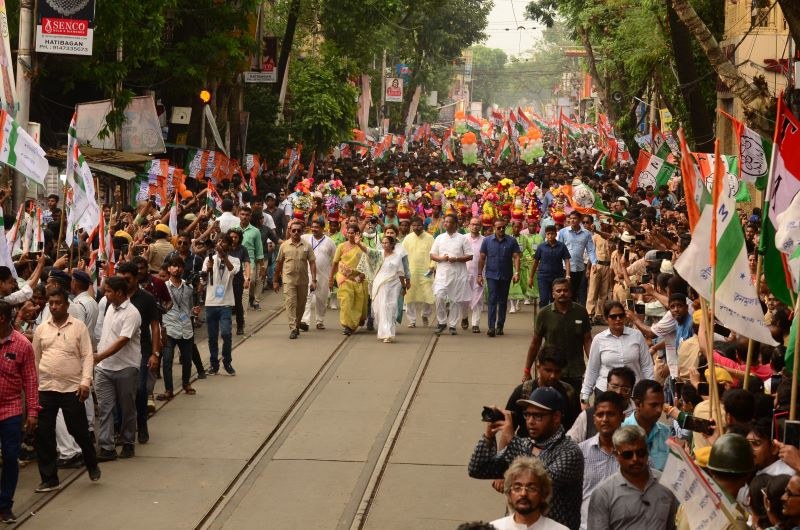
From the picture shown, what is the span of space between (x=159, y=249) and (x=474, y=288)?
4798 mm

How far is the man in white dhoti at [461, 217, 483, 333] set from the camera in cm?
1941

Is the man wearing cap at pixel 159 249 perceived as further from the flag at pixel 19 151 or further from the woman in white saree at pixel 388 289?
the flag at pixel 19 151

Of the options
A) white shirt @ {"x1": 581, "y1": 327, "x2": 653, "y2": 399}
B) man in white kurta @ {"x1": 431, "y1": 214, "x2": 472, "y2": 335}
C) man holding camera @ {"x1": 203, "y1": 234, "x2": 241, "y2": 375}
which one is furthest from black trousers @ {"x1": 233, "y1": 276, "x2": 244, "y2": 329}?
white shirt @ {"x1": 581, "y1": 327, "x2": 653, "y2": 399}

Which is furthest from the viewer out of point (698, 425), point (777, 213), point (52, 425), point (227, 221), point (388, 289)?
point (227, 221)

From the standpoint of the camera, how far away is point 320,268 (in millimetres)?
19578

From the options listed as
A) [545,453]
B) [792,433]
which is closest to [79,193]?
[545,453]

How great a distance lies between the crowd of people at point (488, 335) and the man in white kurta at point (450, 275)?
0.03m

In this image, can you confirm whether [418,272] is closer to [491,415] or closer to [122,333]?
[122,333]

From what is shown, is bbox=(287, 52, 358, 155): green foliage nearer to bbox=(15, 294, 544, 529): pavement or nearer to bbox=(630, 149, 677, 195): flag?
bbox=(630, 149, 677, 195): flag

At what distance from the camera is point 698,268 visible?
805 cm

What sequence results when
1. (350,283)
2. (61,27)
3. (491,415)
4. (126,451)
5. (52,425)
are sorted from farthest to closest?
(61,27) → (350,283) → (126,451) → (52,425) → (491,415)

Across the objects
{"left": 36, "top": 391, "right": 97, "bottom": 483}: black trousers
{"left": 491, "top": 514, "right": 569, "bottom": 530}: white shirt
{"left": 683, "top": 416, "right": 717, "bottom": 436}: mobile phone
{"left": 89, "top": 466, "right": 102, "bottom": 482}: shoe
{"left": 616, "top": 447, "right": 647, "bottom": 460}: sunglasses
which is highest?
{"left": 683, "top": 416, "right": 717, "bottom": 436}: mobile phone

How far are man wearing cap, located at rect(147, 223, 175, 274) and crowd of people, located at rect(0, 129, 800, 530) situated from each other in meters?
0.02

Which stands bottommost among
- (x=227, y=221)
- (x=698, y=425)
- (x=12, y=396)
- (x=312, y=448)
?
(x=312, y=448)
